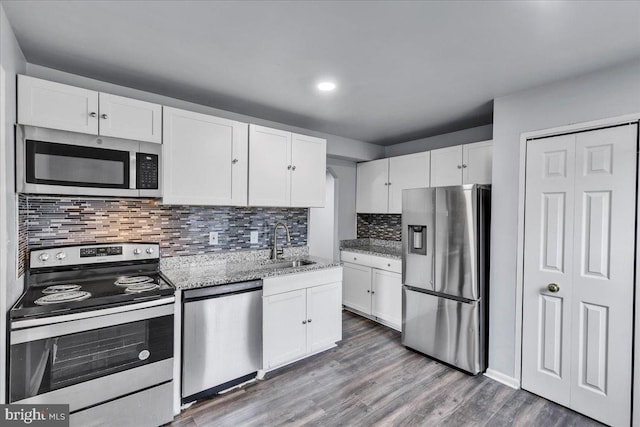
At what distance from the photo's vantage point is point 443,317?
2818 millimetres

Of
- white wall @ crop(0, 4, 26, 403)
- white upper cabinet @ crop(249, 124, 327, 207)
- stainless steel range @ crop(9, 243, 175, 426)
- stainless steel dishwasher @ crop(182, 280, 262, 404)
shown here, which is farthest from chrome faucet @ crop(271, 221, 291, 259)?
white wall @ crop(0, 4, 26, 403)

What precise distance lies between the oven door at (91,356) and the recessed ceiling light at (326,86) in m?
1.94

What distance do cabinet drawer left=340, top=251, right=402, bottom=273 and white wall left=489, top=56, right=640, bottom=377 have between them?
1066 mm

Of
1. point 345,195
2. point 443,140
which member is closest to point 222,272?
point 345,195

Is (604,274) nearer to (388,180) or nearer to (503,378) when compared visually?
(503,378)

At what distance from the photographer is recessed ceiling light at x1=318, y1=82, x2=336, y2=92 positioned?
232 cm

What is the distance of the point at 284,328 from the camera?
2666 millimetres

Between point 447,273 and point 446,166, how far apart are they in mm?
1241

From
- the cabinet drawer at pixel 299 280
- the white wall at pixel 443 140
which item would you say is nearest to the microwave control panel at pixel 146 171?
the cabinet drawer at pixel 299 280

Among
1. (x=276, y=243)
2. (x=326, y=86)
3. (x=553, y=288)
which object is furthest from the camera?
(x=276, y=243)

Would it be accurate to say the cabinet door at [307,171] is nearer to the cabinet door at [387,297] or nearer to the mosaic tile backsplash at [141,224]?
the mosaic tile backsplash at [141,224]

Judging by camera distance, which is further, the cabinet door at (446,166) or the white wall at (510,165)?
the cabinet door at (446,166)

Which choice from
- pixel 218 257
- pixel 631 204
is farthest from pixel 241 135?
pixel 631 204

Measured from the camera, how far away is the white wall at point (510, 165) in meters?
2.17
